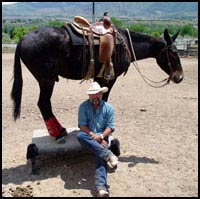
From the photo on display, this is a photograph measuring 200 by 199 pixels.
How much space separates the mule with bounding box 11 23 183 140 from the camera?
14.2 ft

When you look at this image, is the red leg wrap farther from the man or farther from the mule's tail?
the man

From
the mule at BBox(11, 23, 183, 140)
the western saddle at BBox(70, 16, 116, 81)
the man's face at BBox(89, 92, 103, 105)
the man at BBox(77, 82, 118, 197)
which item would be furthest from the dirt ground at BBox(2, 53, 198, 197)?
the western saddle at BBox(70, 16, 116, 81)

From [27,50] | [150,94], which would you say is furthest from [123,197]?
[150,94]

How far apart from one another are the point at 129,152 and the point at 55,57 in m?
1.76

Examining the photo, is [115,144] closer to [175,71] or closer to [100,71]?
[100,71]

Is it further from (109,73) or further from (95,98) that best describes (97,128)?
(109,73)

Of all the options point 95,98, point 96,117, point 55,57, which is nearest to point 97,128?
point 96,117

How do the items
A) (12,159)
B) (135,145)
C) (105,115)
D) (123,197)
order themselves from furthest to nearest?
1. (135,145)
2. (12,159)
3. (105,115)
4. (123,197)

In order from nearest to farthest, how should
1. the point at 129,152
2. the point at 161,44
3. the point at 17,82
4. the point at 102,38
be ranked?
the point at 17,82, the point at 102,38, the point at 129,152, the point at 161,44

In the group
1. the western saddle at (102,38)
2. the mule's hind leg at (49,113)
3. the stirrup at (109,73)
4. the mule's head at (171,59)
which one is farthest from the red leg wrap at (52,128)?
the mule's head at (171,59)

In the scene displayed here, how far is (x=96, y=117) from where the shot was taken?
4.15 metres

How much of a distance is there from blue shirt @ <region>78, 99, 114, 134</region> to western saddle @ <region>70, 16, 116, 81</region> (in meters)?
0.70

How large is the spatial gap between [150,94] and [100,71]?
427 centimetres

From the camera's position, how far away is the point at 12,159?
483 centimetres
